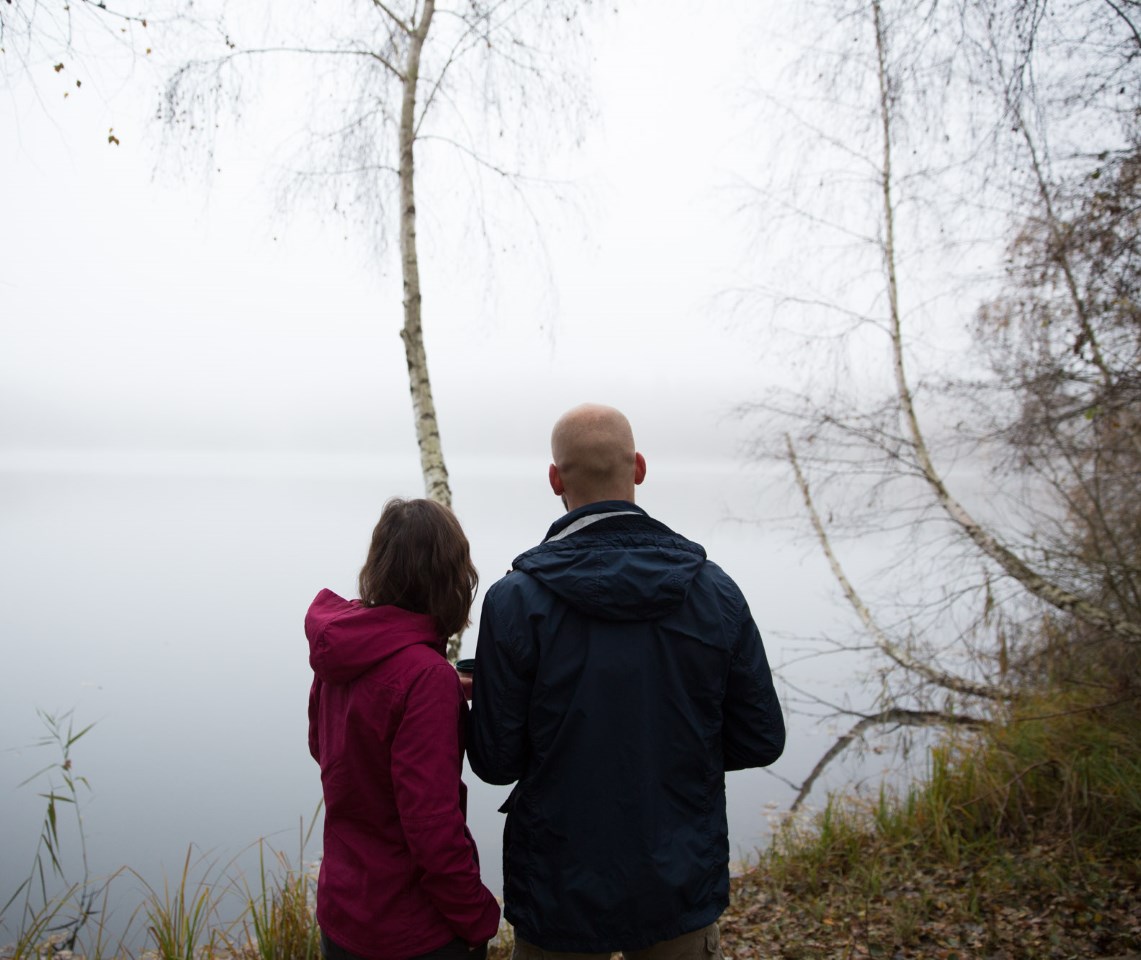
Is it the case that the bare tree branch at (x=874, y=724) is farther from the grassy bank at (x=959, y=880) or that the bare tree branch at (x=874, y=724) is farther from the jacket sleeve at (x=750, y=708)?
the jacket sleeve at (x=750, y=708)

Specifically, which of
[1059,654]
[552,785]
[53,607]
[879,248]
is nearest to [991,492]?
[1059,654]

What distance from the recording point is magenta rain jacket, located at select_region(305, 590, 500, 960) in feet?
5.11

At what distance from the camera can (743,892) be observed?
4.01m

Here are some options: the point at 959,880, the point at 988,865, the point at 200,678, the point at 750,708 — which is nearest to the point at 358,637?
the point at 750,708

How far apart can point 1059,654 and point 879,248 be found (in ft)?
10.7

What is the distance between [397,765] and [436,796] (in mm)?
99

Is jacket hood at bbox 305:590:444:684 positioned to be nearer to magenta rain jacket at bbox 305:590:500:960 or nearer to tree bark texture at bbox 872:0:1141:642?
magenta rain jacket at bbox 305:590:500:960

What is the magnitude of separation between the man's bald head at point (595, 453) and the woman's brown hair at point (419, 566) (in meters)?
0.28

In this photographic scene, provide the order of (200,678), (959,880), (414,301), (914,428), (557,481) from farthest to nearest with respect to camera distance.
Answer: (200,678), (914,428), (414,301), (959,880), (557,481)

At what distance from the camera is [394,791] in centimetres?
162

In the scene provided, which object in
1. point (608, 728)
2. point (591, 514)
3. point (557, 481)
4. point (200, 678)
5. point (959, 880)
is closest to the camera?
point (608, 728)

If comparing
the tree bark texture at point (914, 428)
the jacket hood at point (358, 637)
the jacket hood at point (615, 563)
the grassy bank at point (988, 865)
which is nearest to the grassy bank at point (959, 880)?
the grassy bank at point (988, 865)

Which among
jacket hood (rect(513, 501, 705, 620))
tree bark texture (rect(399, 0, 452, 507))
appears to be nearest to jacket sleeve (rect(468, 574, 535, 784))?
jacket hood (rect(513, 501, 705, 620))

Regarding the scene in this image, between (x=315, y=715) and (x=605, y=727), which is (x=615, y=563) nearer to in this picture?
(x=605, y=727)
